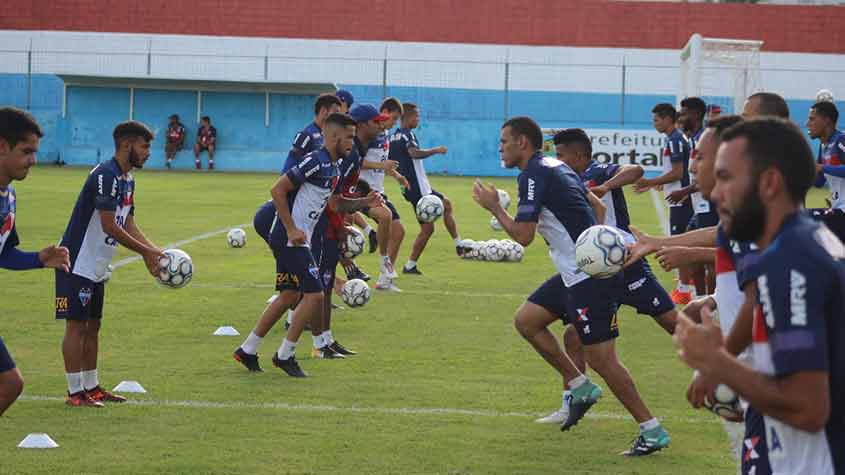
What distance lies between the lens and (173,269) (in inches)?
336

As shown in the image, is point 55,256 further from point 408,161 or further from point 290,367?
point 408,161

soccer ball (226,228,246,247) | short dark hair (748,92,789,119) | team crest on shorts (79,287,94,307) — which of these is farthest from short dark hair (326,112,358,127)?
soccer ball (226,228,246,247)

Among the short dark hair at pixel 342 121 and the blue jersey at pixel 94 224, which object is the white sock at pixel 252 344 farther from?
the short dark hair at pixel 342 121

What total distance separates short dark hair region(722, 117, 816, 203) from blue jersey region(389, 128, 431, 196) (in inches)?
535

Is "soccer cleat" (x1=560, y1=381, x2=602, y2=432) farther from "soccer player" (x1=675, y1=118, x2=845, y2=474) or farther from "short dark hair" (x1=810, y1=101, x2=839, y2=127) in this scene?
"short dark hair" (x1=810, y1=101, x2=839, y2=127)

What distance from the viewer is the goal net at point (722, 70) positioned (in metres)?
29.2

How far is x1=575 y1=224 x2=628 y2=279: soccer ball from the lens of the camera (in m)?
6.81

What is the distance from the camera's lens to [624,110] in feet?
150

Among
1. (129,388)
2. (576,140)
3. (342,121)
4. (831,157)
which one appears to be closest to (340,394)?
(129,388)

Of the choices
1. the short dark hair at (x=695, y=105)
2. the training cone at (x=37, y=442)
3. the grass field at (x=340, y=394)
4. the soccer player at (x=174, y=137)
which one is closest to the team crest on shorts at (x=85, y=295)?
the grass field at (x=340, y=394)

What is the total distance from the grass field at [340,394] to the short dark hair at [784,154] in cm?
370

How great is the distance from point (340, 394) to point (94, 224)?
208 cm

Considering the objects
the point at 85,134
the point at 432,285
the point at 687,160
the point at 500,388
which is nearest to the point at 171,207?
the point at 432,285

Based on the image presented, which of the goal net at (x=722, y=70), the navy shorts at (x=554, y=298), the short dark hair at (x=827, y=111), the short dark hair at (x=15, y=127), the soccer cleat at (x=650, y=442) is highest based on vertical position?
the goal net at (x=722, y=70)
